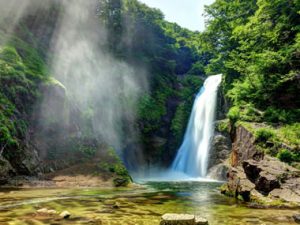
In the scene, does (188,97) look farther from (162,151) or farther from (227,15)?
(227,15)

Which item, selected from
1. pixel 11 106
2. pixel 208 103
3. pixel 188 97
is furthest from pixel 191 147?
pixel 11 106

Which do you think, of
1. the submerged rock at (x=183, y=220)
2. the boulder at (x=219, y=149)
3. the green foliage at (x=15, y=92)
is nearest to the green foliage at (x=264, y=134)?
the submerged rock at (x=183, y=220)

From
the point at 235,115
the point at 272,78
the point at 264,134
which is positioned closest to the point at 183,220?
the point at 264,134

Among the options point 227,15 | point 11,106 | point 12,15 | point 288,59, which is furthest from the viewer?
point 227,15

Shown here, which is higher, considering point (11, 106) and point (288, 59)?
point (288, 59)

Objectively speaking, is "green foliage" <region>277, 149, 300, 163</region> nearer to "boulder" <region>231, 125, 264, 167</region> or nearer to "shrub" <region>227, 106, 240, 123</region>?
"boulder" <region>231, 125, 264, 167</region>

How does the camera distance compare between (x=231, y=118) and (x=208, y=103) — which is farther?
(x=208, y=103)

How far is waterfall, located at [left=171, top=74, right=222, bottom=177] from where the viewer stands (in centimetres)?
3697

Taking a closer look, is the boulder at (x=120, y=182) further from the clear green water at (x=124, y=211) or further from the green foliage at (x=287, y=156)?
the green foliage at (x=287, y=156)

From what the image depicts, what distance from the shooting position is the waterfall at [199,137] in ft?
121

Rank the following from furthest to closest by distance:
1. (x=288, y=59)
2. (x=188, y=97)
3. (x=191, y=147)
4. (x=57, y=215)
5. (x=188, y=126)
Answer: (x=188, y=97), (x=188, y=126), (x=191, y=147), (x=288, y=59), (x=57, y=215)

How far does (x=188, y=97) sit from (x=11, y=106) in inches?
1243

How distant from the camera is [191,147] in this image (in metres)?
39.9

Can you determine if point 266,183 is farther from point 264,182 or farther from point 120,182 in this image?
point 120,182
